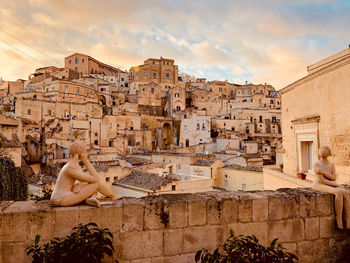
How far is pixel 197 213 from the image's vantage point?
11.2 ft

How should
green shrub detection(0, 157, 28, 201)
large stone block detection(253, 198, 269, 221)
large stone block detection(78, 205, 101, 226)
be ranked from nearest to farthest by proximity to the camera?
1. large stone block detection(78, 205, 101, 226)
2. large stone block detection(253, 198, 269, 221)
3. green shrub detection(0, 157, 28, 201)

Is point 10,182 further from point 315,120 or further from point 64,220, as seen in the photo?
point 315,120

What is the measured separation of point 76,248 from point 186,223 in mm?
1381

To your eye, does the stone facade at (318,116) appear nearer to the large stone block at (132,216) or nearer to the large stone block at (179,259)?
the large stone block at (179,259)

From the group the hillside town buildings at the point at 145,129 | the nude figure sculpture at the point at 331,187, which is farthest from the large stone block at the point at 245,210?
the hillside town buildings at the point at 145,129

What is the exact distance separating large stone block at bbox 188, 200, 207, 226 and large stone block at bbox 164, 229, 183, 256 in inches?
8.2

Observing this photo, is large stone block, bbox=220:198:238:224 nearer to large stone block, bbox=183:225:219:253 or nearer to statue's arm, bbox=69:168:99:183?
large stone block, bbox=183:225:219:253

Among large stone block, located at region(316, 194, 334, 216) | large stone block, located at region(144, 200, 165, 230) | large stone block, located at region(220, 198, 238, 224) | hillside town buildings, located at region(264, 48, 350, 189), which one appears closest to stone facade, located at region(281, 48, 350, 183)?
hillside town buildings, located at region(264, 48, 350, 189)

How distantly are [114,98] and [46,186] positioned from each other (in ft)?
A: 144

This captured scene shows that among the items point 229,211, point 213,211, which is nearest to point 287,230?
point 229,211

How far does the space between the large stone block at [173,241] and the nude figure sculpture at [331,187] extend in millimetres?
2406

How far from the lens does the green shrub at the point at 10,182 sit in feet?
32.5

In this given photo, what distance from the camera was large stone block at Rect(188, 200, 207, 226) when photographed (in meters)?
3.38

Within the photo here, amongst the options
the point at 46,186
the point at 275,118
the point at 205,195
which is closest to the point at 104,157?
the point at 46,186
